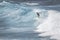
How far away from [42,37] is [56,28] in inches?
66.4

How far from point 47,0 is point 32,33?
88.4ft

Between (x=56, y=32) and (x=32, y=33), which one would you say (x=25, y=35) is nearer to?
(x=32, y=33)

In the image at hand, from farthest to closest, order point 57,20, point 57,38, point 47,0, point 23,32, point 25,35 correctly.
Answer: point 47,0 → point 57,20 → point 23,32 → point 25,35 → point 57,38

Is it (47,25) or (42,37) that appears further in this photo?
(47,25)

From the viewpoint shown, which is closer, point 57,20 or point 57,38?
point 57,38

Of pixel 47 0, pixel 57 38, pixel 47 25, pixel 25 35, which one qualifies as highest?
pixel 47 0

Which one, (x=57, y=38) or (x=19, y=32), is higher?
(x=19, y=32)

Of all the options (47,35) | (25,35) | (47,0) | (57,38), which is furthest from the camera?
(47,0)

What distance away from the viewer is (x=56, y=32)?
1145cm

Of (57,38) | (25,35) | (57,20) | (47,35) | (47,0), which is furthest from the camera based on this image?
(47,0)

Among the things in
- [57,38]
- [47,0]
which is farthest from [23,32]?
[47,0]

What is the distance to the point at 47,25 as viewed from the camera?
13320 millimetres

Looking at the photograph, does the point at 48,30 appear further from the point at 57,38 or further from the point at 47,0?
the point at 47,0

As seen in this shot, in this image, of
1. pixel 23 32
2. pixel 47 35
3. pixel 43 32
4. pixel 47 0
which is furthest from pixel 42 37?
pixel 47 0
